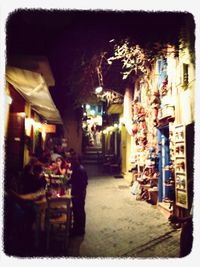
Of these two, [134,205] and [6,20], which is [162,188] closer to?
Answer: [134,205]

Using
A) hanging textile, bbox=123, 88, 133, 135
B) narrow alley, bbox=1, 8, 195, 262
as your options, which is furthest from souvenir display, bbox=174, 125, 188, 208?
hanging textile, bbox=123, 88, 133, 135

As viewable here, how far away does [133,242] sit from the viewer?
22.1 feet

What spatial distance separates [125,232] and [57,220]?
227cm

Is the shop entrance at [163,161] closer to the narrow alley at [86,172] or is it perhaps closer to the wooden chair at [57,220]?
the narrow alley at [86,172]

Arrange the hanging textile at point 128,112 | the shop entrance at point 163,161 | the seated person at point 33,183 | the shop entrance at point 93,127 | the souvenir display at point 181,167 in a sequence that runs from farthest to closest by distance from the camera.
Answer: the shop entrance at point 93,127
the hanging textile at point 128,112
the shop entrance at point 163,161
the souvenir display at point 181,167
the seated person at point 33,183

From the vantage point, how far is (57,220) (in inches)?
247

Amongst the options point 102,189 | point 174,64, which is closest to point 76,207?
point 174,64

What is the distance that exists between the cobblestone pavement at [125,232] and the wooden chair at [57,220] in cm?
39

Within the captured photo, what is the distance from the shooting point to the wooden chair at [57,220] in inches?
239

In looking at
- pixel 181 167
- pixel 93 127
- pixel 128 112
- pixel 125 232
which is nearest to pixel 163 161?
pixel 181 167

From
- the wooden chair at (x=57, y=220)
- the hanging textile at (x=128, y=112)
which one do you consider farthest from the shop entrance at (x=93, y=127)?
the wooden chair at (x=57, y=220)

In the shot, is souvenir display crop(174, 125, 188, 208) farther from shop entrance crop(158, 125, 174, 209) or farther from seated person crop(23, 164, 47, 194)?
seated person crop(23, 164, 47, 194)

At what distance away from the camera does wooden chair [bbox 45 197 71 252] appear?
19.9 feet

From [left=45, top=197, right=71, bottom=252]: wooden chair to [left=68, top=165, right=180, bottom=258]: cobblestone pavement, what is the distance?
1.29 ft
